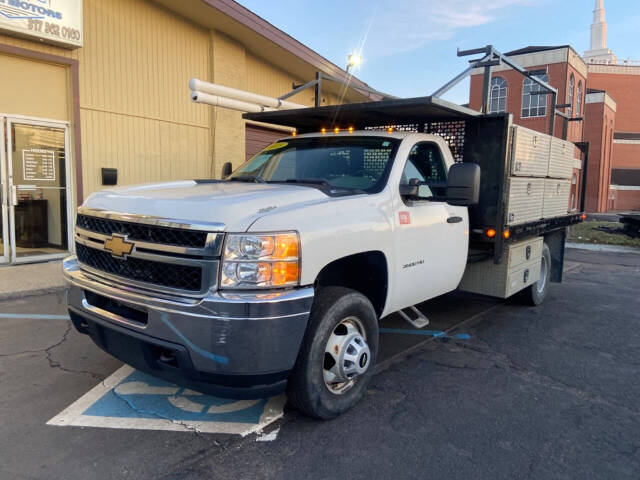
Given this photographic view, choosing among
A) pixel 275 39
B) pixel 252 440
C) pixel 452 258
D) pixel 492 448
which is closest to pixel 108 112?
pixel 275 39

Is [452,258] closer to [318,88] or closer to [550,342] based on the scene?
[550,342]

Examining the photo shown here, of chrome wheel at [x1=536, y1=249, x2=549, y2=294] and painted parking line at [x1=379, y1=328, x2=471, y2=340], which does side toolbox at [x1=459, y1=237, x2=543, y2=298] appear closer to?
painted parking line at [x1=379, y1=328, x2=471, y2=340]

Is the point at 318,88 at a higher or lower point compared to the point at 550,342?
higher

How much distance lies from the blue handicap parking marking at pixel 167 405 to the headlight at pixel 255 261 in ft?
3.79

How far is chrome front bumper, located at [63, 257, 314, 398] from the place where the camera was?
8.63 ft

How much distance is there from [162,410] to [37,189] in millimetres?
6922

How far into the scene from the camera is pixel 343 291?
3.32 metres

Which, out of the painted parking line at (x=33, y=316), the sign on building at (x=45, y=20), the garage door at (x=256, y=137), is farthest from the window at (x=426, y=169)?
the garage door at (x=256, y=137)

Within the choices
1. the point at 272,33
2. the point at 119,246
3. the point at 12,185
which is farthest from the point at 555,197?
the point at 12,185

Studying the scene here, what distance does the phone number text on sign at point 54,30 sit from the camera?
800 cm

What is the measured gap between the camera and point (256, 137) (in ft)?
43.3

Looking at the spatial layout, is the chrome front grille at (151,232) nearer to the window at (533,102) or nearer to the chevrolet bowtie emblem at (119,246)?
the chevrolet bowtie emblem at (119,246)

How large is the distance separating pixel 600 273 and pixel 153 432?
9.51m

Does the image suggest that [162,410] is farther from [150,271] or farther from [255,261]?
[255,261]
